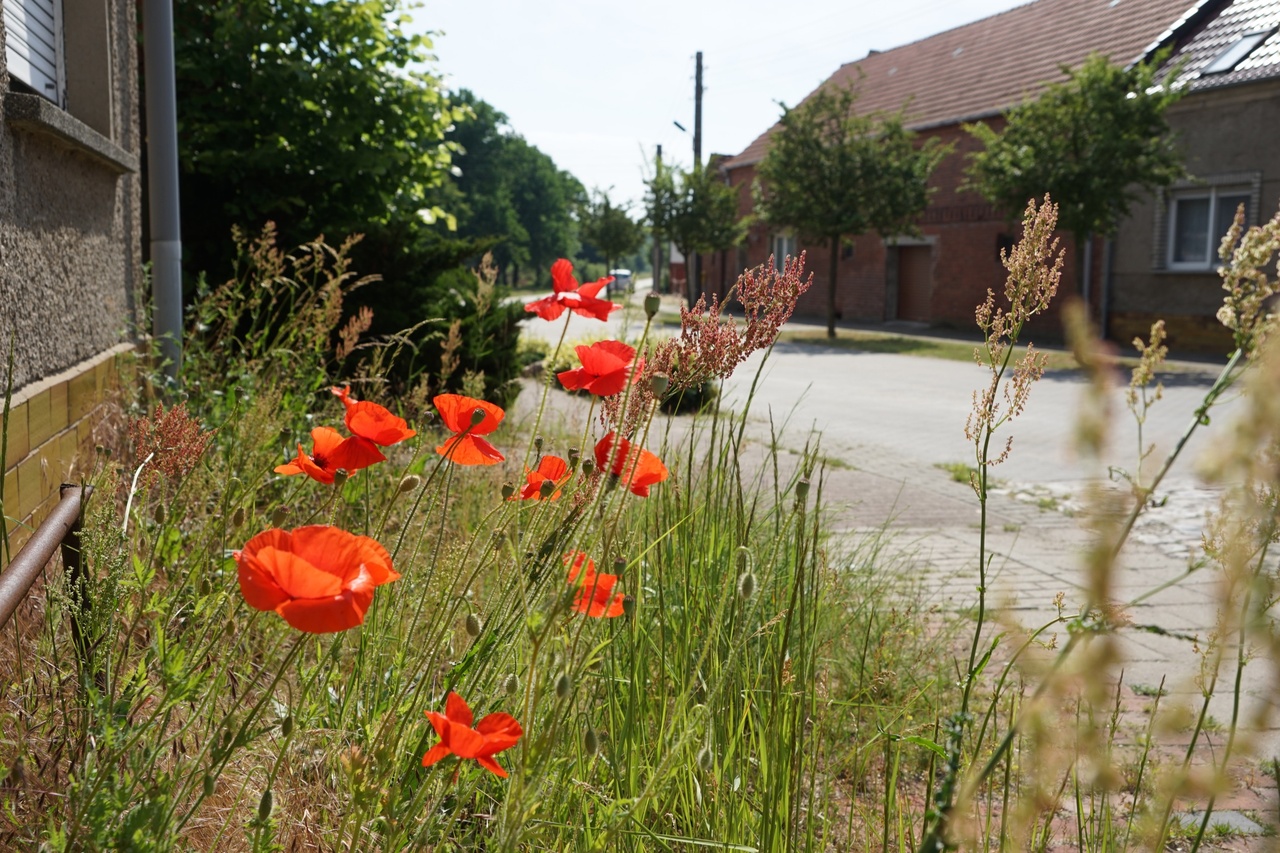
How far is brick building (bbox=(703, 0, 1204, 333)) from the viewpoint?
25703 millimetres

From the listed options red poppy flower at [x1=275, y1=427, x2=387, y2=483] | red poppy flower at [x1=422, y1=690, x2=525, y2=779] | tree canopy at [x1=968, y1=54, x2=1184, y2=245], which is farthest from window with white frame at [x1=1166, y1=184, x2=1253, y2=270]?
red poppy flower at [x1=422, y1=690, x2=525, y2=779]

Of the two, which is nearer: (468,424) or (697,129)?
(468,424)

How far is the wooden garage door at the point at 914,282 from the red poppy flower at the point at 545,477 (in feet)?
95.5

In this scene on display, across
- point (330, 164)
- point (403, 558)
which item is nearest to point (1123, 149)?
point (330, 164)

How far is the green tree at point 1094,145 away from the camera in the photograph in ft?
63.5

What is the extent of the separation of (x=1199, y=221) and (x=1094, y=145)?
398cm

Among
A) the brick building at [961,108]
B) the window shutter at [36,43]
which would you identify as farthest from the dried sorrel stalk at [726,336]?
the brick building at [961,108]

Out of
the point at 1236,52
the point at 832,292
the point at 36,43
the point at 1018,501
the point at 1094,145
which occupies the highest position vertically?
the point at 1236,52

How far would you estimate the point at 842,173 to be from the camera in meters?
26.0

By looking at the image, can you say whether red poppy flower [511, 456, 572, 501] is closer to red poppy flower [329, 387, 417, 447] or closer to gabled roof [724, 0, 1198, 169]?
red poppy flower [329, 387, 417, 447]

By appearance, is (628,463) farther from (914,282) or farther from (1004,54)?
(1004,54)

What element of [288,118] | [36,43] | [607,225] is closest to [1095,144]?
[288,118]

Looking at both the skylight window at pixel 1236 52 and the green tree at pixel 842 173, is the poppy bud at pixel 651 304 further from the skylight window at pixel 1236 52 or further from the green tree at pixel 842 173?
the green tree at pixel 842 173

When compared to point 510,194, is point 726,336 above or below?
below
